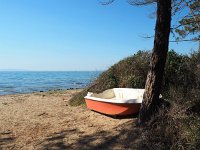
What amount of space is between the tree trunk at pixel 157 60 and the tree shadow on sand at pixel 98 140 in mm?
549

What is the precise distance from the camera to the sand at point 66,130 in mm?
7926

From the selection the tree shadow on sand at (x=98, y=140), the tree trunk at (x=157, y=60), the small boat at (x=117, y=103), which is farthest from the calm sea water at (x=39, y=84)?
the tree trunk at (x=157, y=60)

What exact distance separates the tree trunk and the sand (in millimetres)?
653

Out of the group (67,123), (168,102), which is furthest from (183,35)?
(67,123)

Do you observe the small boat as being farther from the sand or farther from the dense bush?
the dense bush

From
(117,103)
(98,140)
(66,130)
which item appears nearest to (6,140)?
(66,130)

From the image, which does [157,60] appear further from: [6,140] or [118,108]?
[6,140]

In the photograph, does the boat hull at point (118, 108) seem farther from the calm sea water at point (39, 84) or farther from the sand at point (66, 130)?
the calm sea water at point (39, 84)

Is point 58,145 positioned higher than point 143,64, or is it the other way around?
point 143,64

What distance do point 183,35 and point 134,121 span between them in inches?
240

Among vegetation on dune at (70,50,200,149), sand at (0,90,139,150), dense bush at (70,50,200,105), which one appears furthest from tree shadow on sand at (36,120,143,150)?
dense bush at (70,50,200,105)

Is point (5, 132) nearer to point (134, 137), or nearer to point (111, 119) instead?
point (111, 119)

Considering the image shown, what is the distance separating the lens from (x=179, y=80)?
12023mm

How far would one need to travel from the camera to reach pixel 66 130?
30.6ft
